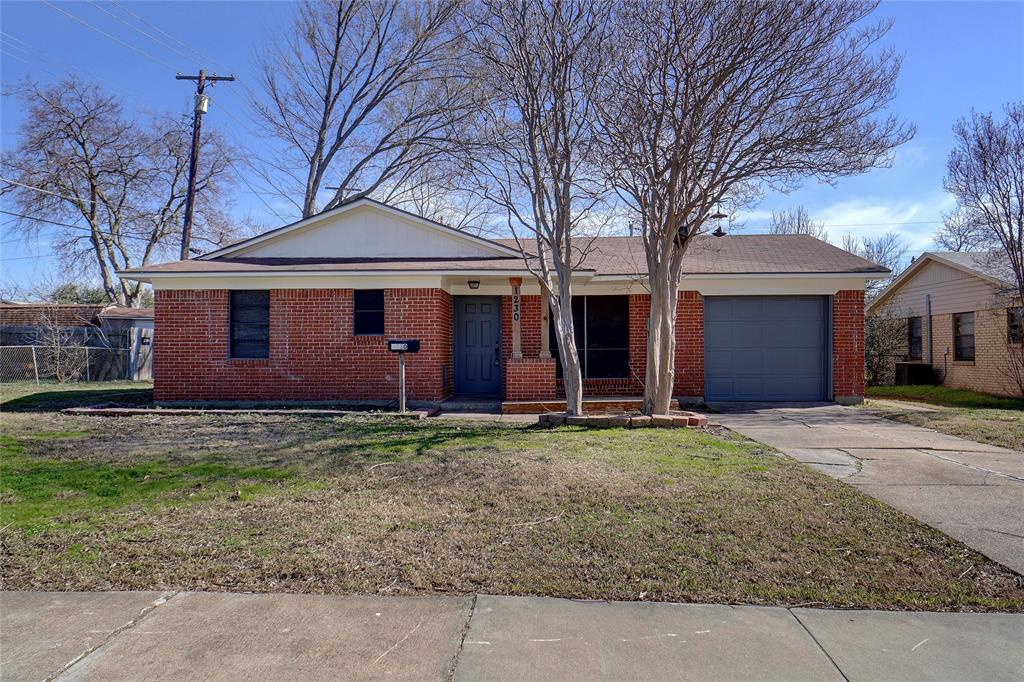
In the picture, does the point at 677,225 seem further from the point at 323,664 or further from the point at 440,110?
the point at 440,110

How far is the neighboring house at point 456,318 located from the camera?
12.7 meters

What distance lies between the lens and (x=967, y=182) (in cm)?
1606

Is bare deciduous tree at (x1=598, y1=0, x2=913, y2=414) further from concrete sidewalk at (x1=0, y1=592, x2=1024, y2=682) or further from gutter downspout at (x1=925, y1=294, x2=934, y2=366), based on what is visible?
gutter downspout at (x1=925, y1=294, x2=934, y2=366)

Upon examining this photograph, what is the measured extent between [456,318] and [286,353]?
360 centimetres

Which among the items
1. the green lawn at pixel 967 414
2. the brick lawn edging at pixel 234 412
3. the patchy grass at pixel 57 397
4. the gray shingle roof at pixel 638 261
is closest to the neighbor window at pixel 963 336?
the green lawn at pixel 967 414

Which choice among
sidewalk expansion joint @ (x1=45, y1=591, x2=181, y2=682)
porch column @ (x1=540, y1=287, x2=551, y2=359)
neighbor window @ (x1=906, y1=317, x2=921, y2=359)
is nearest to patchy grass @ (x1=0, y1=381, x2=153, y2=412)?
porch column @ (x1=540, y1=287, x2=551, y2=359)

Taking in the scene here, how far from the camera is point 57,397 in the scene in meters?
14.2

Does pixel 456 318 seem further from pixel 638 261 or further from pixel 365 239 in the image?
pixel 638 261

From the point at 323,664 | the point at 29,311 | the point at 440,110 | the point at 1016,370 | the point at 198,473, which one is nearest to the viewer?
the point at 323,664

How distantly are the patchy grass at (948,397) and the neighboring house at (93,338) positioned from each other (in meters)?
23.0

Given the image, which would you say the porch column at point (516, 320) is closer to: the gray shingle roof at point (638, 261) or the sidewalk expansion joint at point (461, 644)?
the gray shingle roof at point (638, 261)

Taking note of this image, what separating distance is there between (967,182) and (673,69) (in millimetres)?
10967

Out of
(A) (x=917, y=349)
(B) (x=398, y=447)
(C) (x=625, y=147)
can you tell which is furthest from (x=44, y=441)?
(A) (x=917, y=349)

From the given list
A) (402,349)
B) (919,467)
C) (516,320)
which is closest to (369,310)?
(402,349)
